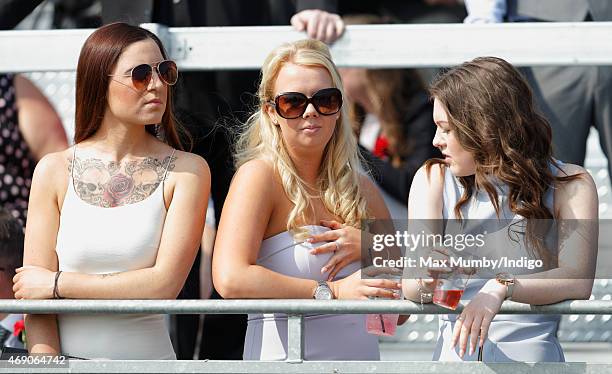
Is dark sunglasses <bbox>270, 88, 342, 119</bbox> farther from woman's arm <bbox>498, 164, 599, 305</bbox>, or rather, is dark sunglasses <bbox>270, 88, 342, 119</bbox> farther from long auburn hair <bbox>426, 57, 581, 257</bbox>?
woman's arm <bbox>498, 164, 599, 305</bbox>

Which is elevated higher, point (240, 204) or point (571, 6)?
point (571, 6)

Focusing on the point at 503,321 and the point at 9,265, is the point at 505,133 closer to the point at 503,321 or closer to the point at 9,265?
the point at 503,321

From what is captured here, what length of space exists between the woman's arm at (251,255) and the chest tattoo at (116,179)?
0.23 metres

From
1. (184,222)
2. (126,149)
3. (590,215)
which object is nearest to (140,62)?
(126,149)

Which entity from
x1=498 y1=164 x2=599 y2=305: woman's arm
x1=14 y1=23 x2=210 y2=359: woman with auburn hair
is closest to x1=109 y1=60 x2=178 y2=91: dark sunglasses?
x1=14 y1=23 x2=210 y2=359: woman with auburn hair

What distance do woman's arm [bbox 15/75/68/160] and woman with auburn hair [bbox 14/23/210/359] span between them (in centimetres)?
109

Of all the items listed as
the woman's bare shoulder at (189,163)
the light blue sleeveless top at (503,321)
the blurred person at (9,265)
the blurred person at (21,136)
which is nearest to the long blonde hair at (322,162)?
the woman's bare shoulder at (189,163)

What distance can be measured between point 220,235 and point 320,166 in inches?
16.8

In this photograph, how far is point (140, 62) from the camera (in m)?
3.06

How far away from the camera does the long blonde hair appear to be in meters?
3.10

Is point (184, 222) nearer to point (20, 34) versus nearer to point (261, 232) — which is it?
point (261, 232)

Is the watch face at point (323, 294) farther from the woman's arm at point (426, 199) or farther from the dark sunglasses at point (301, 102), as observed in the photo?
the dark sunglasses at point (301, 102)

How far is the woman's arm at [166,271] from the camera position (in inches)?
114

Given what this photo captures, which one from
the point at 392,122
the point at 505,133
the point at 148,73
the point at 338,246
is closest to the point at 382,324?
the point at 338,246
